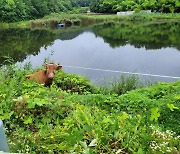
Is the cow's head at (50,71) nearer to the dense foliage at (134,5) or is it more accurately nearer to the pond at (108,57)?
the pond at (108,57)

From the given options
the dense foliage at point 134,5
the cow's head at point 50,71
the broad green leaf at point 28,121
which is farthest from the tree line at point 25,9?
the broad green leaf at point 28,121

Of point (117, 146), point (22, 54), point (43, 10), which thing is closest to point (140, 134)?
point (117, 146)

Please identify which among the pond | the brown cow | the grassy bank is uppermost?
the grassy bank

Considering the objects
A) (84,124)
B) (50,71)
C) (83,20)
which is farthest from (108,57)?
(83,20)

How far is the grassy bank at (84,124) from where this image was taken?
236cm

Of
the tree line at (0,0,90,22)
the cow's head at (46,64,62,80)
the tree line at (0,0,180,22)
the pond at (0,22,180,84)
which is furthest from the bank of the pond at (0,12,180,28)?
the cow's head at (46,64,62,80)

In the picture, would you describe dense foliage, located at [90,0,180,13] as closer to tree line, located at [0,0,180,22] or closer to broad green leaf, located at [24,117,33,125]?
tree line, located at [0,0,180,22]

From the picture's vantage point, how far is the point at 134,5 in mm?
47156

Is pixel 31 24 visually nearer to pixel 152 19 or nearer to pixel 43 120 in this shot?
pixel 152 19

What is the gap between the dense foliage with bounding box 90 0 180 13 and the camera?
42.3 metres

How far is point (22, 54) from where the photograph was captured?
15.4 metres

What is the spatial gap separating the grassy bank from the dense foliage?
39.6m

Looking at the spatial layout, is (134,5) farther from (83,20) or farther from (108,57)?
(108,57)

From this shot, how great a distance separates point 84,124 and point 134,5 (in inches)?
1820
